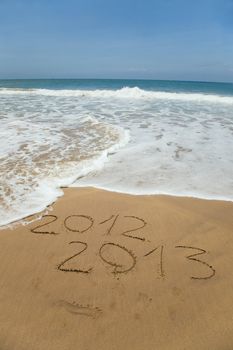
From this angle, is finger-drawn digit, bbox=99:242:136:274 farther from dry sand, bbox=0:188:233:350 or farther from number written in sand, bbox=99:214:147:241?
number written in sand, bbox=99:214:147:241

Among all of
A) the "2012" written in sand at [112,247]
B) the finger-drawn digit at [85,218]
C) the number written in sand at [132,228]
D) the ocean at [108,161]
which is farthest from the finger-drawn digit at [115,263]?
the ocean at [108,161]

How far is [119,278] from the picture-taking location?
2637 mm

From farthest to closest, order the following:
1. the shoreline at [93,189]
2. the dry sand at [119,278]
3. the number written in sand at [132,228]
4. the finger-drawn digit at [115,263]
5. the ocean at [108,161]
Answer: the ocean at [108,161] < the shoreline at [93,189] < the number written in sand at [132,228] < the finger-drawn digit at [115,263] < the dry sand at [119,278]

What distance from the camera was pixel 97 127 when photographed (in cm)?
868

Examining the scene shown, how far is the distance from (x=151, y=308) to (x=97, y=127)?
268 inches

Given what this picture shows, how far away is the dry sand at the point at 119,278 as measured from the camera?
6.93 ft

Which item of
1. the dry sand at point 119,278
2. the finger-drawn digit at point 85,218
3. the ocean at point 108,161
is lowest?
the dry sand at point 119,278

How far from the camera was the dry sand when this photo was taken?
2.11 metres

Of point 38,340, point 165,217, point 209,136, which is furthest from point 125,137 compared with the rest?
point 38,340

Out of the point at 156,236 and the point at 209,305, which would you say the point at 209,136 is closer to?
the point at 156,236

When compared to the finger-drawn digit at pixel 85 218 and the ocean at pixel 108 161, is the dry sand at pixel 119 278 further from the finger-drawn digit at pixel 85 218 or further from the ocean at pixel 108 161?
the ocean at pixel 108 161

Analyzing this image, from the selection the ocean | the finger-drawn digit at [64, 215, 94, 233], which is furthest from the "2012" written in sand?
the ocean

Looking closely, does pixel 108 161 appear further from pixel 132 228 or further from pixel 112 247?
pixel 112 247


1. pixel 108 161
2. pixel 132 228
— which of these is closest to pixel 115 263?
pixel 132 228
